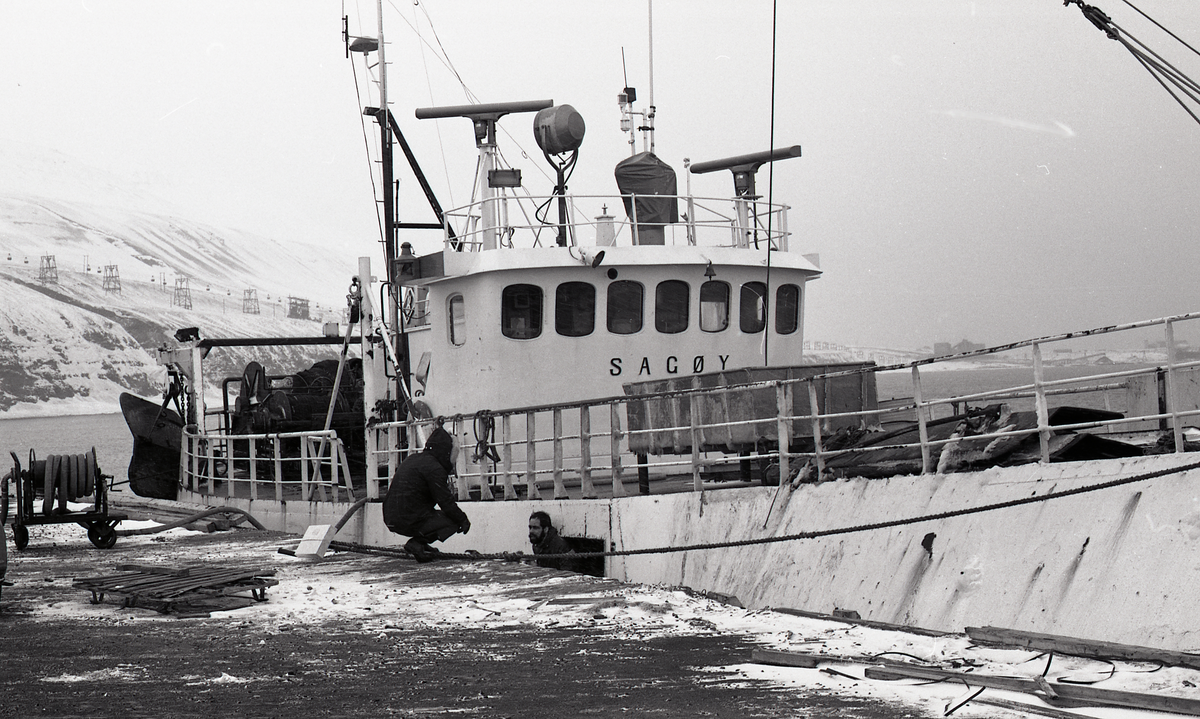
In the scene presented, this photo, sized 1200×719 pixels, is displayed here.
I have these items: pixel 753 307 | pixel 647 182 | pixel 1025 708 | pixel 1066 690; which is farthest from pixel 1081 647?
pixel 647 182

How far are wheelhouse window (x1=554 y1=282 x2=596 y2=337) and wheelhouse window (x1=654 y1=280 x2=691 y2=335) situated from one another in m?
0.78

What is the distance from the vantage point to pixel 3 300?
199875 millimetres

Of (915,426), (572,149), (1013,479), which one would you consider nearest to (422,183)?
(572,149)

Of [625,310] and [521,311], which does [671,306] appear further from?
[521,311]

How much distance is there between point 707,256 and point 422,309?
199 inches

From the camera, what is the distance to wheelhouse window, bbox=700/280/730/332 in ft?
47.7

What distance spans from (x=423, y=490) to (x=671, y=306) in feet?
14.8

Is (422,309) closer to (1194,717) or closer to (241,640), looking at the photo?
(241,640)

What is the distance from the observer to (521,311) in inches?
556

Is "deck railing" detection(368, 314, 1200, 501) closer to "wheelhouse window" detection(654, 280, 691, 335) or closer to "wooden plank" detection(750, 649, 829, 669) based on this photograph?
"wheelhouse window" detection(654, 280, 691, 335)

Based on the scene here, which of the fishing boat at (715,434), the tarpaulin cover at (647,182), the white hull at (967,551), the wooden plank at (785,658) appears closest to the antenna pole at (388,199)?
the fishing boat at (715,434)

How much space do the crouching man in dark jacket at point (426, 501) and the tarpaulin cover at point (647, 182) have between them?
5668mm

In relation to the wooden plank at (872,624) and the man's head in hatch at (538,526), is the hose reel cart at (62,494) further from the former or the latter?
the wooden plank at (872,624)

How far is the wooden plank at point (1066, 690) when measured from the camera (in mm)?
4840
